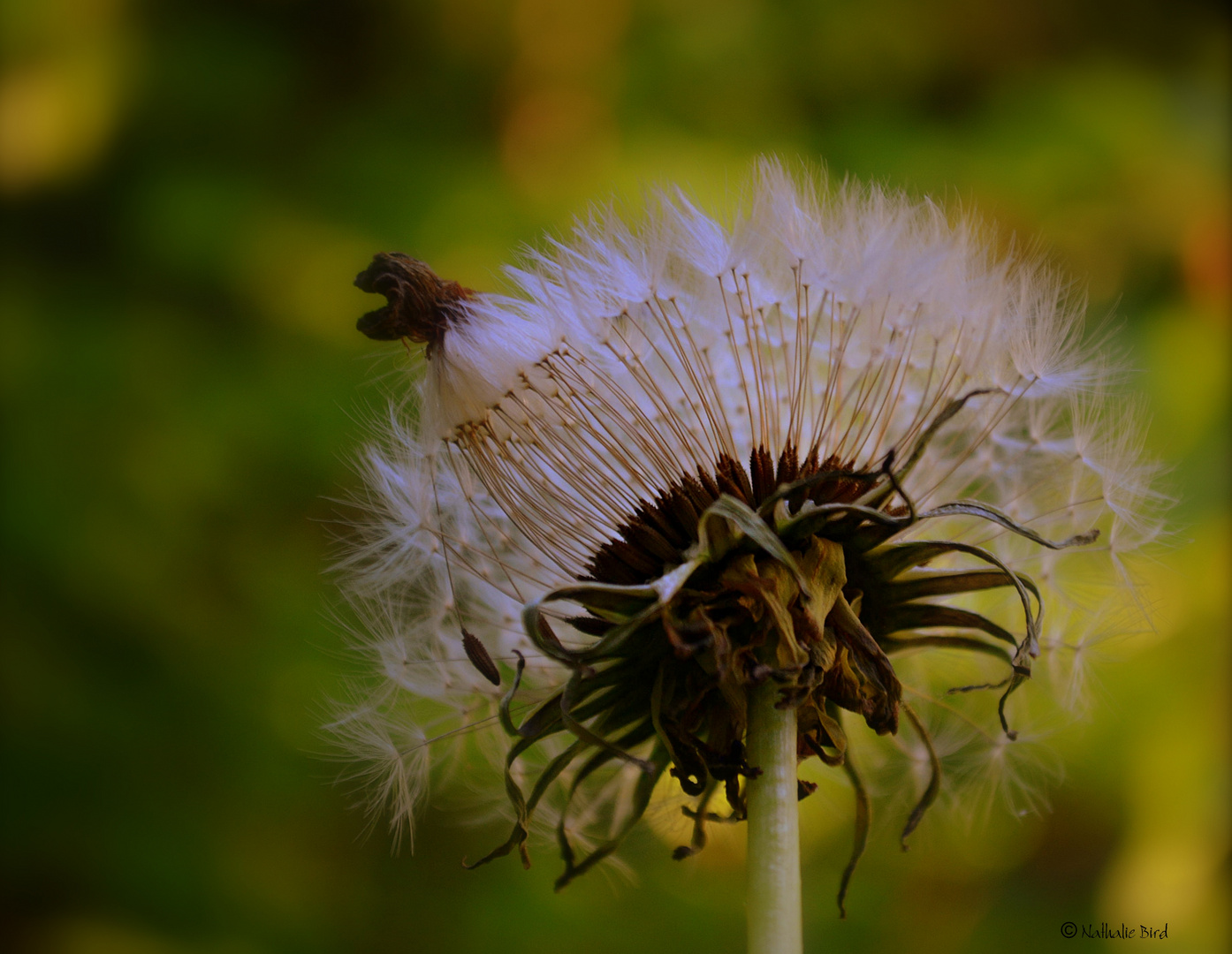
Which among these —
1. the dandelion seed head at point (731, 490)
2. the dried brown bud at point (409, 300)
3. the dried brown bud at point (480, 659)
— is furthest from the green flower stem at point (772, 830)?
the dried brown bud at point (409, 300)

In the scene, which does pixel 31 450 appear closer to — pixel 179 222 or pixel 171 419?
pixel 171 419

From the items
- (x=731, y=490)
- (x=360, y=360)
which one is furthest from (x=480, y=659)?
(x=360, y=360)

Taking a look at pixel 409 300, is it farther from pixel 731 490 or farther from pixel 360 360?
pixel 360 360

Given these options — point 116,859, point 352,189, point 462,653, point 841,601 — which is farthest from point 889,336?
point 116,859

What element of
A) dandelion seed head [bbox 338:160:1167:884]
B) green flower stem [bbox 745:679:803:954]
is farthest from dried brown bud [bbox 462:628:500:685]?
green flower stem [bbox 745:679:803:954]

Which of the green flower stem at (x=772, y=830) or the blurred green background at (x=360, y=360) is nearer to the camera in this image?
the green flower stem at (x=772, y=830)

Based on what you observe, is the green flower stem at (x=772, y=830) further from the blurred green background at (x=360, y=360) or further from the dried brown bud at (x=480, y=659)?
the blurred green background at (x=360, y=360)
